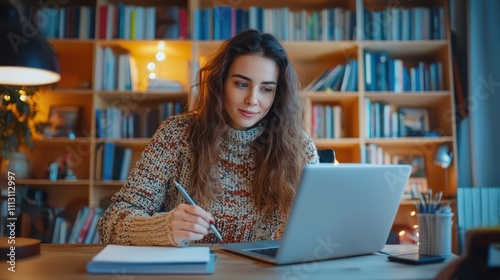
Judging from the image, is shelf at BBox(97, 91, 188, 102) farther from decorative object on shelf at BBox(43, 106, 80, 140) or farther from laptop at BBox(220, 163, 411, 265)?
laptop at BBox(220, 163, 411, 265)

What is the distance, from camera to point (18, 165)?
109 inches

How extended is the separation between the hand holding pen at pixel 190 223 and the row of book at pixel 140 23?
6.67 feet

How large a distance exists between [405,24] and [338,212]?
2.29 m

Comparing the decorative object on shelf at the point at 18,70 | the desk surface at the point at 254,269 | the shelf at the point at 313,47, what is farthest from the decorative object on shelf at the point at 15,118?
the desk surface at the point at 254,269

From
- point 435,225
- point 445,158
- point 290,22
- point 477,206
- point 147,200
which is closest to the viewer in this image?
point 435,225

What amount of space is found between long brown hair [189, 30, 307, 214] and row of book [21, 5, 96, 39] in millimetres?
1577

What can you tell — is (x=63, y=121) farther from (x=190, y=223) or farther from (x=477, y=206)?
(x=477, y=206)

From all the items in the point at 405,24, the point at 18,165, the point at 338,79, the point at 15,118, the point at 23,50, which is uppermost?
the point at 405,24

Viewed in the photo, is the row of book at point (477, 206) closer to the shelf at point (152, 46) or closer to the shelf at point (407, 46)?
the shelf at point (407, 46)

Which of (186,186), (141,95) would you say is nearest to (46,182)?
(141,95)

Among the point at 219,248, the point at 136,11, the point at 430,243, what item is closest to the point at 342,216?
the point at 430,243

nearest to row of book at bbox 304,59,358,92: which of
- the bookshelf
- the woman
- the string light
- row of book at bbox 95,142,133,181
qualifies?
the bookshelf

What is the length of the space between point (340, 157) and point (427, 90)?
0.68 metres

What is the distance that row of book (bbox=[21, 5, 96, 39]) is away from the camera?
114 inches
